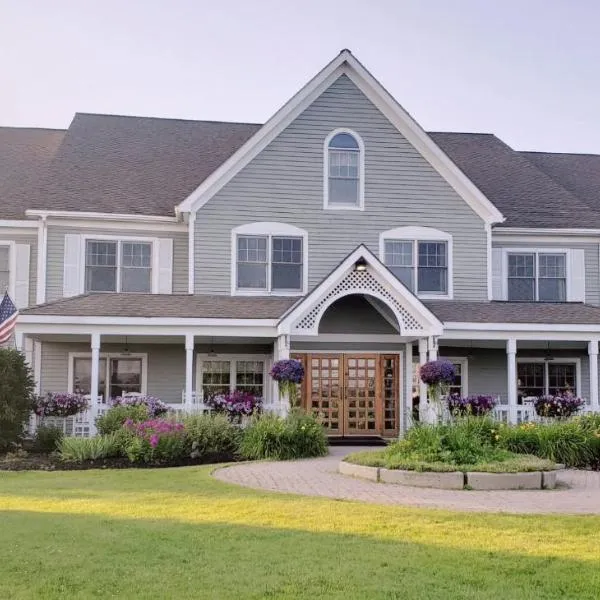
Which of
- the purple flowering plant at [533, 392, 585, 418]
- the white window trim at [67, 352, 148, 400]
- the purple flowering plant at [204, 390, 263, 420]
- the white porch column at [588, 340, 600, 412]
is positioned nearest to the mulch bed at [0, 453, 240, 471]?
the purple flowering plant at [204, 390, 263, 420]

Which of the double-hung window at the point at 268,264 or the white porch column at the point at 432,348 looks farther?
the double-hung window at the point at 268,264

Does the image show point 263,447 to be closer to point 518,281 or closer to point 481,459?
point 481,459

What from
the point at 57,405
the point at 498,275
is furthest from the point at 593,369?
→ the point at 57,405

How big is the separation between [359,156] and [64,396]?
379 inches

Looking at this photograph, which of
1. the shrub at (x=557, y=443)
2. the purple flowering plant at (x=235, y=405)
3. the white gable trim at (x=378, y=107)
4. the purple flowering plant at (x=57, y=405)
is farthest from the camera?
the white gable trim at (x=378, y=107)

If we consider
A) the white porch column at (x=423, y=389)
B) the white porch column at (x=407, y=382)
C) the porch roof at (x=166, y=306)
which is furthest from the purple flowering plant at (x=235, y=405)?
the white porch column at (x=407, y=382)

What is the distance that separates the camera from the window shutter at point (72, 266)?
21453 millimetres

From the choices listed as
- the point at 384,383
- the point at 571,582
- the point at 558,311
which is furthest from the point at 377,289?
the point at 571,582

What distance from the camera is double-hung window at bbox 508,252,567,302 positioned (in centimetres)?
2344

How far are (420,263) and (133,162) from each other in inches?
347

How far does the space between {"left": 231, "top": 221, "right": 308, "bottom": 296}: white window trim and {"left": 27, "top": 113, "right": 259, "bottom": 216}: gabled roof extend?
1985 mm

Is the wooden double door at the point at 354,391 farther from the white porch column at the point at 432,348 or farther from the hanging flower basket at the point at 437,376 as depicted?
the hanging flower basket at the point at 437,376

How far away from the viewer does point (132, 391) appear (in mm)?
22109

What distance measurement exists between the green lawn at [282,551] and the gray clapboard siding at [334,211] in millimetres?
11712
